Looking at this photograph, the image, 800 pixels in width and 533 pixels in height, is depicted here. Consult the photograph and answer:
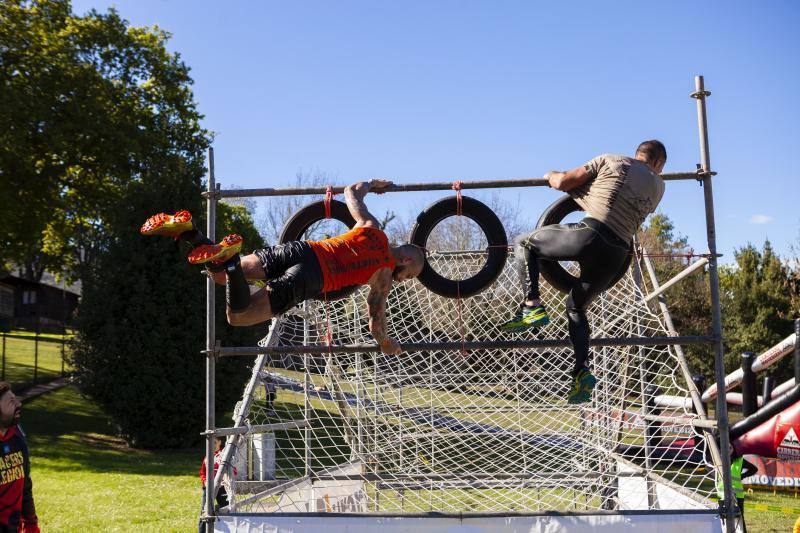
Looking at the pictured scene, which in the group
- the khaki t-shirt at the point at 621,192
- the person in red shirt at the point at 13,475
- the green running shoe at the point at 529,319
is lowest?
the person in red shirt at the point at 13,475

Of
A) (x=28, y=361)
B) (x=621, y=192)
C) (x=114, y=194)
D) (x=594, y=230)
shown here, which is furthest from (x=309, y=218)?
(x=28, y=361)

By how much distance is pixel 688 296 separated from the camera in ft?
71.2

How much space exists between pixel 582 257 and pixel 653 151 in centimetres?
84

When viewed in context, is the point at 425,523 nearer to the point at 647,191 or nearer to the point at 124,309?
the point at 647,191

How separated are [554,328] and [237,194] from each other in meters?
3.91

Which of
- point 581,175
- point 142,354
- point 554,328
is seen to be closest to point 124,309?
point 142,354

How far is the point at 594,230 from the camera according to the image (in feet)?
14.2

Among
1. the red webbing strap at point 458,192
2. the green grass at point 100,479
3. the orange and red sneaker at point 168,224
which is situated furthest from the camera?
the green grass at point 100,479

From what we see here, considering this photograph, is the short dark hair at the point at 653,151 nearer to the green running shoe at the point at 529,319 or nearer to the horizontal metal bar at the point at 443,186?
the horizontal metal bar at the point at 443,186

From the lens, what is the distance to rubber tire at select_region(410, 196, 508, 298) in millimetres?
4957

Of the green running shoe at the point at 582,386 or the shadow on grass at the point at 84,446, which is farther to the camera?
the shadow on grass at the point at 84,446

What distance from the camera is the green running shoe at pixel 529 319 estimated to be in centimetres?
445

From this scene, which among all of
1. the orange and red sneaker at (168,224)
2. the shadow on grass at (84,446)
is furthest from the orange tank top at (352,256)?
the shadow on grass at (84,446)

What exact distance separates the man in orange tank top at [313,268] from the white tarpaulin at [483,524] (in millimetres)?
1051
